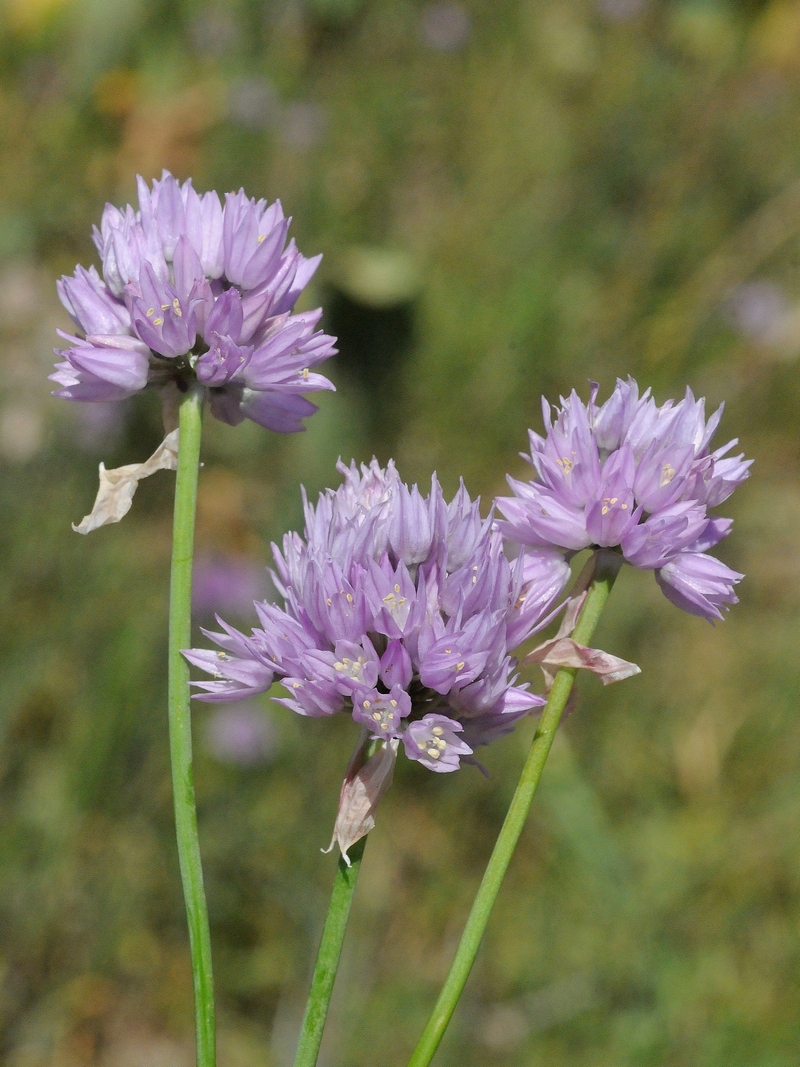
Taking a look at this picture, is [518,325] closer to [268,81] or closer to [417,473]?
[417,473]

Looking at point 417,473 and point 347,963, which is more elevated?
point 417,473

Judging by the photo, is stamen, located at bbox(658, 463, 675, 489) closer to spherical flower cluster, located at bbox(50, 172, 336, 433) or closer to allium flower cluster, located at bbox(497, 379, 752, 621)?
allium flower cluster, located at bbox(497, 379, 752, 621)

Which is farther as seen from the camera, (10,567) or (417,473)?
(417,473)

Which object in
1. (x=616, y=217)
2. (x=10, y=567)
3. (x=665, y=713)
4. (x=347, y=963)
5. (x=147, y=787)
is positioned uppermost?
Result: (x=616, y=217)

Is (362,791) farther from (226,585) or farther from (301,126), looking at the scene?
(301,126)

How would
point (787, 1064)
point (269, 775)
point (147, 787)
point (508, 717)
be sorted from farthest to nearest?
point (269, 775), point (147, 787), point (787, 1064), point (508, 717)

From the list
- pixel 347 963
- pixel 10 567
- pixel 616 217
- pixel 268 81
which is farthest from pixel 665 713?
pixel 268 81

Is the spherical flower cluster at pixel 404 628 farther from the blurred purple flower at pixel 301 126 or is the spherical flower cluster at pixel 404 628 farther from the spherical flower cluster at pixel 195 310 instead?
the blurred purple flower at pixel 301 126
